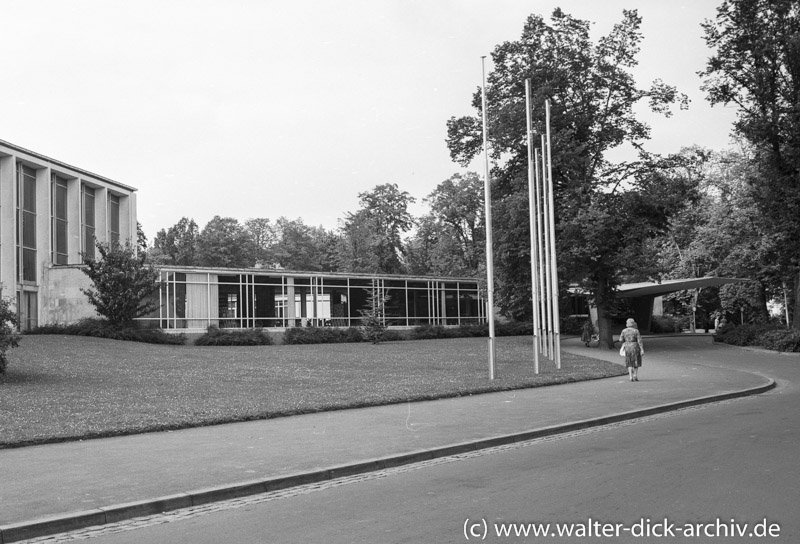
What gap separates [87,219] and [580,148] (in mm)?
32672

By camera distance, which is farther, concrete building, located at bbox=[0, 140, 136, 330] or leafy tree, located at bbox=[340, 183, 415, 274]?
leafy tree, located at bbox=[340, 183, 415, 274]

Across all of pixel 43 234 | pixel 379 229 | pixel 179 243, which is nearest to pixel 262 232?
pixel 179 243

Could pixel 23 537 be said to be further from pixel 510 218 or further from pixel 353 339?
pixel 353 339

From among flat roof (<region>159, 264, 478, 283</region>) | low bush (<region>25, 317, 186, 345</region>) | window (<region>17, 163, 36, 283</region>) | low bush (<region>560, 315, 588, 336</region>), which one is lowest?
low bush (<region>560, 315, 588, 336</region>)

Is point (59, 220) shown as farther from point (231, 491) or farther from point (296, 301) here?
point (231, 491)

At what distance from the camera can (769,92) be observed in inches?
1570

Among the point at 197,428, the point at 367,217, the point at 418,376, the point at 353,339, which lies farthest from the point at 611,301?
the point at 367,217

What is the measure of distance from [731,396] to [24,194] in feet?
135

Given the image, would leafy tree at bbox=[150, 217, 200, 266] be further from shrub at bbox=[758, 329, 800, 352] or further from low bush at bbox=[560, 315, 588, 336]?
shrub at bbox=[758, 329, 800, 352]

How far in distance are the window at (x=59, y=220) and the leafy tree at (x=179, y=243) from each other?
167 feet

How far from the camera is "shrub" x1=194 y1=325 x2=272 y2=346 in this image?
44.3 m

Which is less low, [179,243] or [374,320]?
[179,243]

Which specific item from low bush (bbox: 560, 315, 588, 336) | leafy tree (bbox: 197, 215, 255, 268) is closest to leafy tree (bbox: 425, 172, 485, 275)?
low bush (bbox: 560, 315, 588, 336)

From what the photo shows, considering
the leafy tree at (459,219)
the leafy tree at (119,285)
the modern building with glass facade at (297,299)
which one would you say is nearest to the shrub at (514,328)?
the modern building with glass facade at (297,299)
